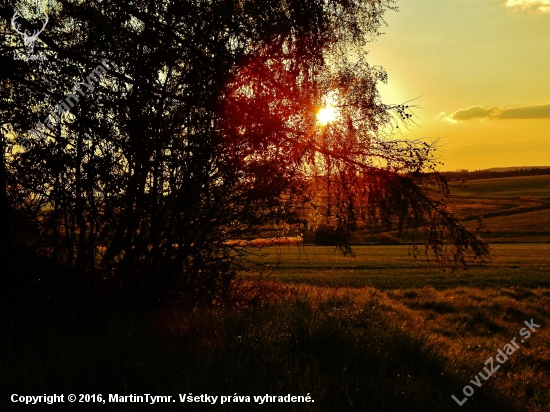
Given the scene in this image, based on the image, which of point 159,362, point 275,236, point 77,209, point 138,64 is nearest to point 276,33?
point 138,64

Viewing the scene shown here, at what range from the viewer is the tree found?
210 inches

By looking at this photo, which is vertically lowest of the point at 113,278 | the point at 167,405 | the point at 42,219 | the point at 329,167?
the point at 167,405

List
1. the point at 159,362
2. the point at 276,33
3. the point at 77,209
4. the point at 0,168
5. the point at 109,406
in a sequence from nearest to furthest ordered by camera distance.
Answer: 1. the point at 109,406
2. the point at 159,362
3. the point at 77,209
4. the point at 0,168
5. the point at 276,33

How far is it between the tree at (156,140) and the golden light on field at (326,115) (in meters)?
0.63

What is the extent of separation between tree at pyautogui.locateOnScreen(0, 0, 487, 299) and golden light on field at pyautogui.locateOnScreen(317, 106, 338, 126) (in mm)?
628

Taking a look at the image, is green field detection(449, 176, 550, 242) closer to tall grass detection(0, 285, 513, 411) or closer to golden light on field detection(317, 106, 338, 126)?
golden light on field detection(317, 106, 338, 126)

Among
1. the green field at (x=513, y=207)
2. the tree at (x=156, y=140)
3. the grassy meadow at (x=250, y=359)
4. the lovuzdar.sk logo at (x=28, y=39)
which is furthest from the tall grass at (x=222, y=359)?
the green field at (x=513, y=207)

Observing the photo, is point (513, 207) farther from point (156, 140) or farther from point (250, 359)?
point (250, 359)

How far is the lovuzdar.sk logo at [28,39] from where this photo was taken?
5.61 m

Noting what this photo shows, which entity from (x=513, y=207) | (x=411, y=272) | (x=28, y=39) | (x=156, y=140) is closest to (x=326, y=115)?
(x=156, y=140)

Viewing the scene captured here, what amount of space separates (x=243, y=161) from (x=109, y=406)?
10.9ft

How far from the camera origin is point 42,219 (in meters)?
5.62

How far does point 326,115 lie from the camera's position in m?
7.14

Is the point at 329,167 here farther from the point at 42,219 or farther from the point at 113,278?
the point at 42,219
